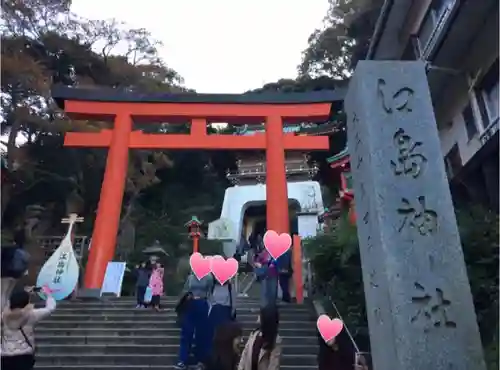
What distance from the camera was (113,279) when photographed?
11.0 m

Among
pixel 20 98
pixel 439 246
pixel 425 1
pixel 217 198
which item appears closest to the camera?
pixel 439 246

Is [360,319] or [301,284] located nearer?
[360,319]

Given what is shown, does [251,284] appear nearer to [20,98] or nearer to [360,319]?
[360,319]

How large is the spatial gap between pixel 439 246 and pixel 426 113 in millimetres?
1260

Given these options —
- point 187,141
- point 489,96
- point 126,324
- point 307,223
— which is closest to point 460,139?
point 489,96

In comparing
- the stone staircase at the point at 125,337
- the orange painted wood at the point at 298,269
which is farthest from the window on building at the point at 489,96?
the stone staircase at the point at 125,337

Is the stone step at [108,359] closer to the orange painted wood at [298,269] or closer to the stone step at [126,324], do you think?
the stone step at [126,324]

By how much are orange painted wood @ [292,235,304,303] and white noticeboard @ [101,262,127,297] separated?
410 centimetres

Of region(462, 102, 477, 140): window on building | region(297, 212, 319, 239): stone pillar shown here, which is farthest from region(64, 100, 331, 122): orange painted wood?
region(297, 212, 319, 239): stone pillar

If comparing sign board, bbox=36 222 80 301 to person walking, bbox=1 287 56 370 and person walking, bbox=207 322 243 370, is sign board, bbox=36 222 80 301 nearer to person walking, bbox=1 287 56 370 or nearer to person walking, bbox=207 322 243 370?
person walking, bbox=1 287 56 370

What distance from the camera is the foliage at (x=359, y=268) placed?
555 centimetres

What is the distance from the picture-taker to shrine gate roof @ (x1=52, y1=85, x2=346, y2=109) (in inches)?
487

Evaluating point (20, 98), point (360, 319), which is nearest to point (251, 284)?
point (360, 319)

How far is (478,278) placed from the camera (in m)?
5.73
